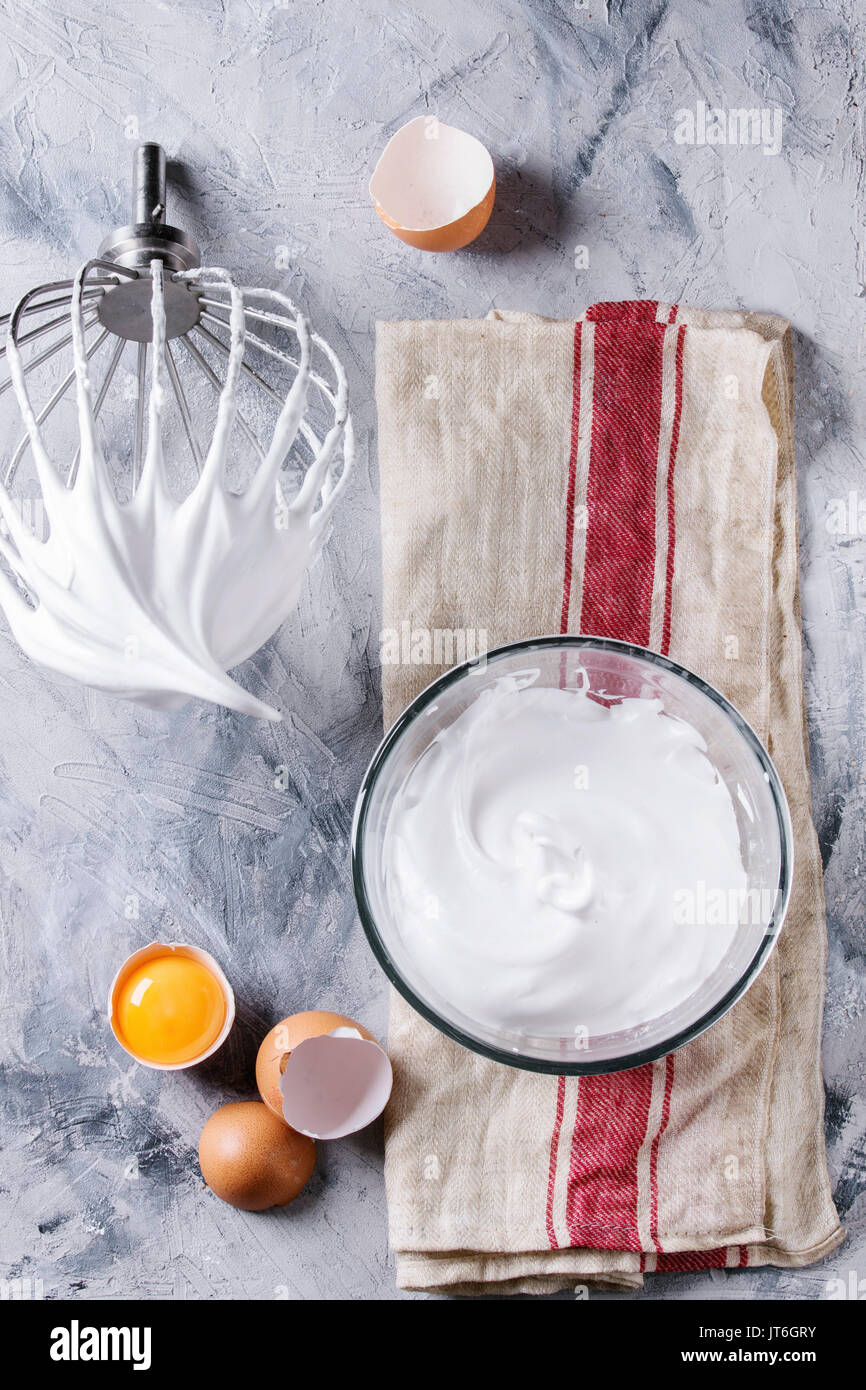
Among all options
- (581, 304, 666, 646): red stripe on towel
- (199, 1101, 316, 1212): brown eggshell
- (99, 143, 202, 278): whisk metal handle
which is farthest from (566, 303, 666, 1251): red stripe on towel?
(199, 1101, 316, 1212): brown eggshell

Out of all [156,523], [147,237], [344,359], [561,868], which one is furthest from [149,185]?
[561,868]

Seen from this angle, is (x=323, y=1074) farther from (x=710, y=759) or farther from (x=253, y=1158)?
(x=710, y=759)

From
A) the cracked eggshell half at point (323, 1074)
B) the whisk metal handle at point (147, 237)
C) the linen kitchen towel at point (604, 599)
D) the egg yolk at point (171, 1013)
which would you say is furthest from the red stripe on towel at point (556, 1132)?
the whisk metal handle at point (147, 237)

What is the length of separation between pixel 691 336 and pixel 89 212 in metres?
0.46

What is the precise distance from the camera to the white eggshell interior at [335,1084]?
719 millimetres

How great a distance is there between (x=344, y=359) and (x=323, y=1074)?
0.51 metres

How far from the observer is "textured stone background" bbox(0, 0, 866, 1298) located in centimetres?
79

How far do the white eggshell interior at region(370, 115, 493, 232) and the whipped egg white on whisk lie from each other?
38 centimetres

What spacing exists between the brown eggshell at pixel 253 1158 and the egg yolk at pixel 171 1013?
54 mm

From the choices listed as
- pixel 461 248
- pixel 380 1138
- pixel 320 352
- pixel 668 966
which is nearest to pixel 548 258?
pixel 461 248

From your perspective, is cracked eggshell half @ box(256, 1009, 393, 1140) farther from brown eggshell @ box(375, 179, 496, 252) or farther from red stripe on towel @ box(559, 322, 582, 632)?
brown eggshell @ box(375, 179, 496, 252)

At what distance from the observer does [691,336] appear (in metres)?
0.77
